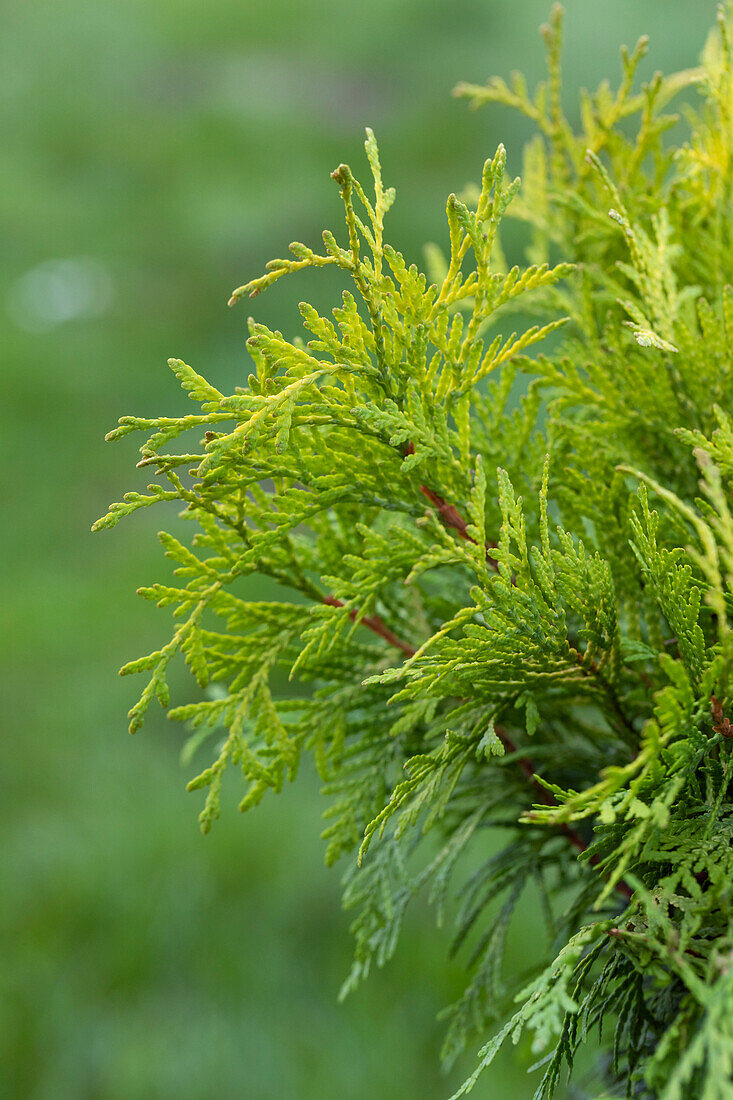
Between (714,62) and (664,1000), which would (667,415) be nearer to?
(714,62)

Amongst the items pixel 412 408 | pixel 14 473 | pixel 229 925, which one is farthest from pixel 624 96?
pixel 14 473

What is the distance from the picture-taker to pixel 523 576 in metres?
1.17

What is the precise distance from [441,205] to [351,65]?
10.6 ft

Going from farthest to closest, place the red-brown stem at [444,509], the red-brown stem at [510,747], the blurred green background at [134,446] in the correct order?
the blurred green background at [134,446]
the red-brown stem at [510,747]
the red-brown stem at [444,509]

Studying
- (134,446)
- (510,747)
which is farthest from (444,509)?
(134,446)

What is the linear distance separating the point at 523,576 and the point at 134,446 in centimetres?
605

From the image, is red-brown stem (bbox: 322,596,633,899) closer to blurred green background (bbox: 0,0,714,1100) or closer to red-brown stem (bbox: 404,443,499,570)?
red-brown stem (bbox: 404,443,499,570)

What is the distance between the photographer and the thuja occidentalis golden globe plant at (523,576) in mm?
1063

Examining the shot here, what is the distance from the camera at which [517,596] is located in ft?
3.76

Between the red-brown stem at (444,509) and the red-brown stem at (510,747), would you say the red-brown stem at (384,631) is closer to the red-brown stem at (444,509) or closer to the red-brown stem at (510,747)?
the red-brown stem at (510,747)

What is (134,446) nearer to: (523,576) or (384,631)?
(384,631)

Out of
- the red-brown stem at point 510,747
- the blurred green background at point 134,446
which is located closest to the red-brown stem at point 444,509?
the red-brown stem at point 510,747

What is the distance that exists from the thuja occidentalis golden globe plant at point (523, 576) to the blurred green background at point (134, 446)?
0.72 meters

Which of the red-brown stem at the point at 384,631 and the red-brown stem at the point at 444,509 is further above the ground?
the red-brown stem at the point at 444,509
